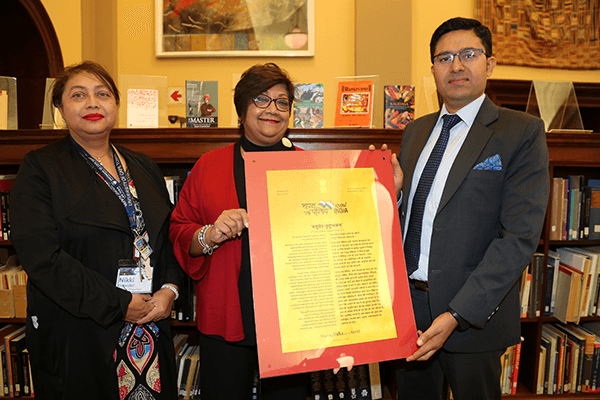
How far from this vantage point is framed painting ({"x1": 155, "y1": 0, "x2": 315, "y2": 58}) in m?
3.54

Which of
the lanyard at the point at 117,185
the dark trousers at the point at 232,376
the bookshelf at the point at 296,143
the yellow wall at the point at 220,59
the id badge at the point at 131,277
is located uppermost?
the yellow wall at the point at 220,59

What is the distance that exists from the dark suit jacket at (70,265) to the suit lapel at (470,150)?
126cm

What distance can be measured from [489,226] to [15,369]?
114 inches

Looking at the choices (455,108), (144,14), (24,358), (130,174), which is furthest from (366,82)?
(24,358)

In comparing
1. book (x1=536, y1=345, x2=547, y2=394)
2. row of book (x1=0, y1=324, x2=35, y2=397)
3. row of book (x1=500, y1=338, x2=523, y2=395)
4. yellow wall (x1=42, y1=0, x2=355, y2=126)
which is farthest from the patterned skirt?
yellow wall (x1=42, y1=0, x2=355, y2=126)

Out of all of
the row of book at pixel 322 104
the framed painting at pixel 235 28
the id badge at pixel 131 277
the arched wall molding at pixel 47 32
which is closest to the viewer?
the id badge at pixel 131 277

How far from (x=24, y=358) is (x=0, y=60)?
108 inches

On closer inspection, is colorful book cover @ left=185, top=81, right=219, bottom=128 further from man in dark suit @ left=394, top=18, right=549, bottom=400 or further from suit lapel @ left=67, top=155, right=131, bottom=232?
man in dark suit @ left=394, top=18, right=549, bottom=400

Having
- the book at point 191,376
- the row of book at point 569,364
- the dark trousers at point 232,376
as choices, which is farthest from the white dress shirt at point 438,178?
the row of book at point 569,364

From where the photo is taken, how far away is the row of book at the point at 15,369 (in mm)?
2445

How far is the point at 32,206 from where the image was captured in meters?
1.46

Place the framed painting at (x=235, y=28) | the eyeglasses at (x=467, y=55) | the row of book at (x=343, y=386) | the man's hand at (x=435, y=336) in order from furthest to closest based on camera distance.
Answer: the framed painting at (x=235, y=28)
the row of book at (x=343, y=386)
the eyeglasses at (x=467, y=55)
the man's hand at (x=435, y=336)

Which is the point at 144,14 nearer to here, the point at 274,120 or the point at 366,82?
the point at 366,82

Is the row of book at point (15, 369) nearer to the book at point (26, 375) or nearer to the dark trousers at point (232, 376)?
the book at point (26, 375)
